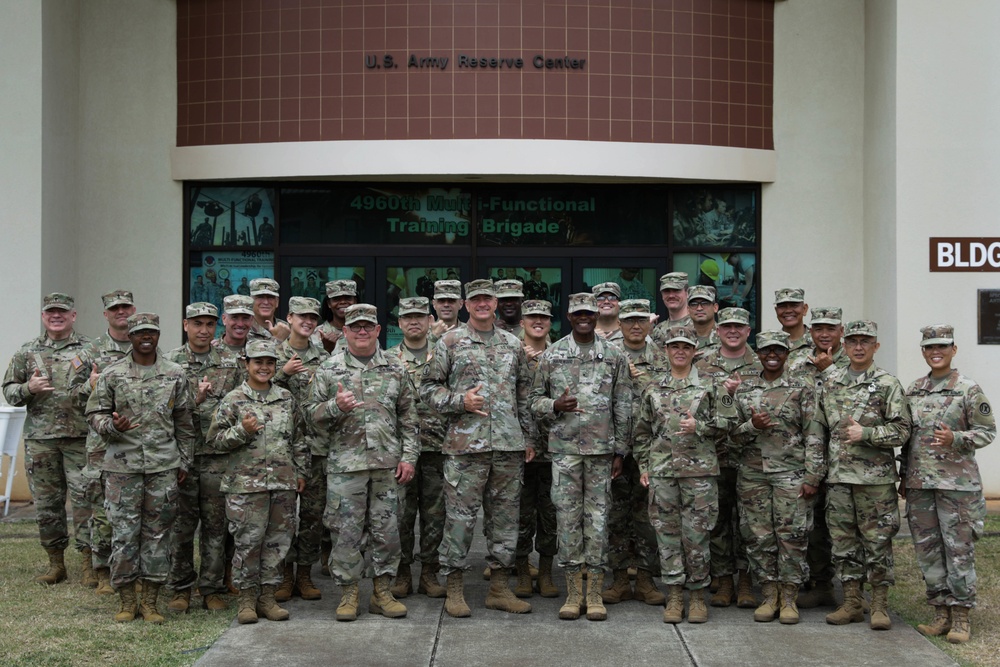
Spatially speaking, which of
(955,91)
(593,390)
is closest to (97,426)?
(593,390)

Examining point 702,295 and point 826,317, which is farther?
point 702,295

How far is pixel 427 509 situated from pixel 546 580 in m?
1.02

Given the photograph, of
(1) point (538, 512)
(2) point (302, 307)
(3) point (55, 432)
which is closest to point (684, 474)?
(1) point (538, 512)

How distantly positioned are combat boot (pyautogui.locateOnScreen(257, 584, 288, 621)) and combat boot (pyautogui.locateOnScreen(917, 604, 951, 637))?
418 cm

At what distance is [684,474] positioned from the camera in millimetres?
7836

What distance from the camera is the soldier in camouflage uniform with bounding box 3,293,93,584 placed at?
8.98 m

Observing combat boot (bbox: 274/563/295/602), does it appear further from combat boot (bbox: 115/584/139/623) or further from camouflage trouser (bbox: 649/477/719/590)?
camouflage trouser (bbox: 649/477/719/590)

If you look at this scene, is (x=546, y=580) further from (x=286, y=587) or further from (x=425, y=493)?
(x=286, y=587)

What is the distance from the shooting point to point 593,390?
26.7ft

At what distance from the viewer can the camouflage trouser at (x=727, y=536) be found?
8273 mm

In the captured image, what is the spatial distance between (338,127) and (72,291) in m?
3.66

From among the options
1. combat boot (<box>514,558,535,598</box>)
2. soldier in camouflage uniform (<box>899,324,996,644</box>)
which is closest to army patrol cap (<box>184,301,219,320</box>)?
combat boot (<box>514,558,535,598</box>)

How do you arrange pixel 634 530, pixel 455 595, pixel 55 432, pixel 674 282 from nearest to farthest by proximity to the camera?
pixel 455 595, pixel 634 530, pixel 55 432, pixel 674 282

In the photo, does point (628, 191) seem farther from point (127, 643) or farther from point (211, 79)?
point (127, 643)
